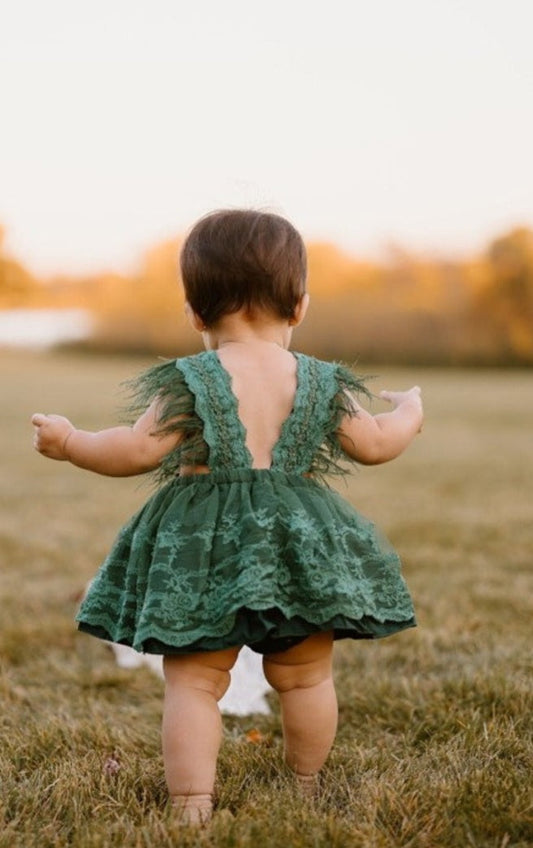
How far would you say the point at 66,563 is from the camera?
231 inches

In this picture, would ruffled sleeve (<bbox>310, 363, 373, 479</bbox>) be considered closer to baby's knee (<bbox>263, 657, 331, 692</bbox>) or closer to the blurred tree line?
baby's knee (<bbox>263, 657, 331, 692</bbox>)

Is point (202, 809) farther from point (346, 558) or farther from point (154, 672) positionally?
point (154, 672)

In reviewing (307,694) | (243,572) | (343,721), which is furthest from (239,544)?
(343,721)

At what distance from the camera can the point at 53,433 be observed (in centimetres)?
246

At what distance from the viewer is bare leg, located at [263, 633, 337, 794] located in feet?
8.13

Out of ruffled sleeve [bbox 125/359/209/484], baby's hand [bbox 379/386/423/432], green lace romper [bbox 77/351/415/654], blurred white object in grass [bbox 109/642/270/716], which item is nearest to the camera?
green lace romper [bbox 77/351/415/654]

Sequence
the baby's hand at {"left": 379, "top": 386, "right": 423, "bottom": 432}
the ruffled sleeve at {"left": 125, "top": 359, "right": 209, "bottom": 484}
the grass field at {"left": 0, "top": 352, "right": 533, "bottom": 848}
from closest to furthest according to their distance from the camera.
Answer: the grass field at {"left": 0, "top": 352, "right": 533, "bottom": 848}, the ruffled sleeve at {"left": 125, "top": 359, "right": 209, "bottom": 484}, the baby's hand at {"left": 379, "top": 386, "right": 423, "bottom": 432}

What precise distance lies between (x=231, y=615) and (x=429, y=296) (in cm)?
3195

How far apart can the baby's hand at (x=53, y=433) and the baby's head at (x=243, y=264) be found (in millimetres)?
397

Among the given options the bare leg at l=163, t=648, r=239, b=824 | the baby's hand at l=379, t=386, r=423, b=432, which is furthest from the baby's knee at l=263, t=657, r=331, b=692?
the baby's hand at l=379, t=386, r=423, b=432

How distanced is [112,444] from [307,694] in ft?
2.29

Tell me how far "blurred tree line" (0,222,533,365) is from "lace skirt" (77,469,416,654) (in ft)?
89.4

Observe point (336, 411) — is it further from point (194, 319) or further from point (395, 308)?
point (395, 308)

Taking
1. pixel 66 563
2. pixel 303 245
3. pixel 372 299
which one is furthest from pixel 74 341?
pixel 303 245
